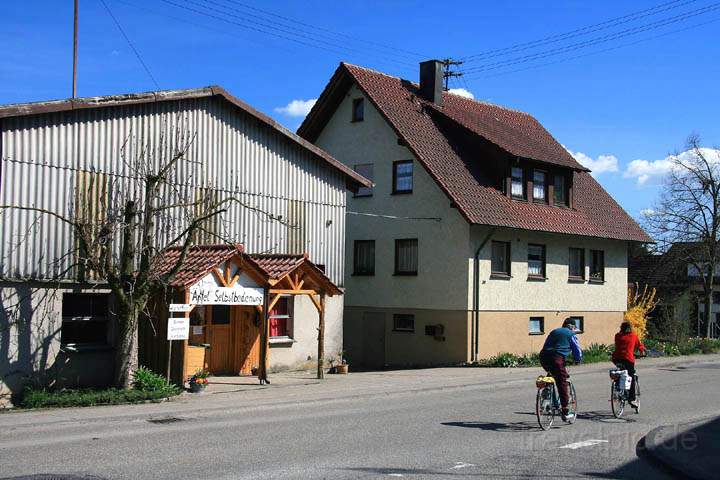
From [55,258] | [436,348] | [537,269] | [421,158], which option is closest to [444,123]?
[421,158]

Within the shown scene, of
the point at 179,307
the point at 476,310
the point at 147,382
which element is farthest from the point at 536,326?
the point at 147,382

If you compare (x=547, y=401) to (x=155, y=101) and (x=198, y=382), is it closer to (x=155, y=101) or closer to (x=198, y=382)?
(x=198, y=382)

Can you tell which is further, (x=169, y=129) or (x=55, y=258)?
(x=169, y=129)

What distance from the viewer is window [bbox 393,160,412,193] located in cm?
2873

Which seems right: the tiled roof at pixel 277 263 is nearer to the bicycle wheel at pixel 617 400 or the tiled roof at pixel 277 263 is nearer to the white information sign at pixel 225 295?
the white information sign at pixel 225 295

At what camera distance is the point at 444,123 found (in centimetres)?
3080

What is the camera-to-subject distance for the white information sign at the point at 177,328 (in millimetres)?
17250

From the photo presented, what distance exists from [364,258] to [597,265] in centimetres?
1001

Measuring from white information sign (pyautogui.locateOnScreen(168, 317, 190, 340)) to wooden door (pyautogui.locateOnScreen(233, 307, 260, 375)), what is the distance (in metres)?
4.16

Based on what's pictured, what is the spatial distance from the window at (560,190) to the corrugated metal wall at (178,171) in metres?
10.8

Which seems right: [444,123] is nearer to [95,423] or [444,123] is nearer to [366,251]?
[366,251]

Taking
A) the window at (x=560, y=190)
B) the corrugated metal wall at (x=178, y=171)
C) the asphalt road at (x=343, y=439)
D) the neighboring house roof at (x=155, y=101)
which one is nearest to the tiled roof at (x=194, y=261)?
the corrugated metal wall at (x=178, y=171)

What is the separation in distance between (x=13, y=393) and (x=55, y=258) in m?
2.90

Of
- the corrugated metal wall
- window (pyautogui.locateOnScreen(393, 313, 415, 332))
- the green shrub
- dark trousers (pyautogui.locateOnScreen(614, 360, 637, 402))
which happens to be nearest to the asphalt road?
dark trousers (pyautogui.locateOnScreen(614, 360, 637, 402))
